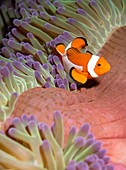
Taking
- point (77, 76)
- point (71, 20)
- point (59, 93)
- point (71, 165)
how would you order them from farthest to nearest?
point (71, 20), point (77, 76), point (59, 93), point (71, 165)

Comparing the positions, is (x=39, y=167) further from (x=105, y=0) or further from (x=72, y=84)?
(x=105, y=0)

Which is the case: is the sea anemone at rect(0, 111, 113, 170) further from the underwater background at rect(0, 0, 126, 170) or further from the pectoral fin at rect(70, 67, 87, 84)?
the pectoral fin at rect(70, 67, 87, 84)

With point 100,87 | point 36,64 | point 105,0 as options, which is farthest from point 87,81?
point 105,0

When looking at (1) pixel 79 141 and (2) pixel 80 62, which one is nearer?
(1) pixel 79 141

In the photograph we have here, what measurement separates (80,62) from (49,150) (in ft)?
2.44

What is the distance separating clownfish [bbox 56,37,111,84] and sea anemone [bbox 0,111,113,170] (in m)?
0.53

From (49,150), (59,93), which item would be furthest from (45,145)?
(59,93)

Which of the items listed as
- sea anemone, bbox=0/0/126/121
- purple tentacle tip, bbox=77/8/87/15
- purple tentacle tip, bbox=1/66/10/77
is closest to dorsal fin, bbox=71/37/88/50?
sea anemone, bbox=0/0/126/121

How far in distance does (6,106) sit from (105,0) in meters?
1.05

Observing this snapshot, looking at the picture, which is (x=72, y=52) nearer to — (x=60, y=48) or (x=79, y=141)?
(x=60, y=48)

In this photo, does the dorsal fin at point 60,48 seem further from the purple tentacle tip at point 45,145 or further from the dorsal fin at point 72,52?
the purple tentacle tip at point 45,145

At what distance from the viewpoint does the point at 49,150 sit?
44.6 inches

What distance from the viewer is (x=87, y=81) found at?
1846mm

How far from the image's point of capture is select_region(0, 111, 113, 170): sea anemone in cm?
113
